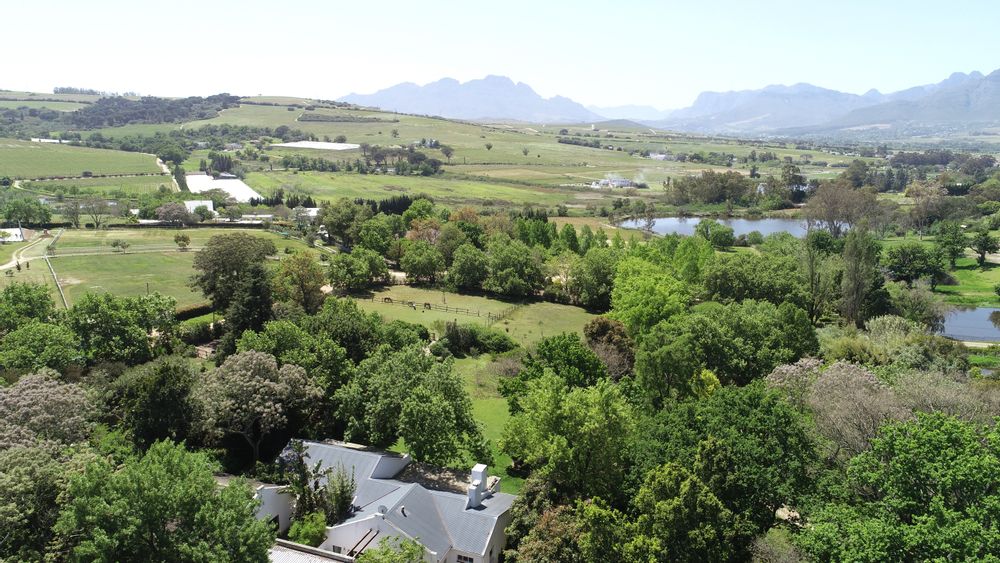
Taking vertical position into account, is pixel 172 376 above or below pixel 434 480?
above

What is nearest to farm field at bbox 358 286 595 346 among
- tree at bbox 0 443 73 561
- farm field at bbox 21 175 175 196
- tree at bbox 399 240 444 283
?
tree at bbox 399 240 444 283

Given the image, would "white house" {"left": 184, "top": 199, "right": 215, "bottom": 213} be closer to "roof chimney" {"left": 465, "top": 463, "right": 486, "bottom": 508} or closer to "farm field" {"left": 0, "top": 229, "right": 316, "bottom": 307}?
"farm field" {"left": 0, "top": 229, "right": 316, "bottom": 307}

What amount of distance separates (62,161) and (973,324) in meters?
159

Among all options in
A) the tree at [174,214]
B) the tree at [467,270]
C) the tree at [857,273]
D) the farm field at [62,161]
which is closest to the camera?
the tree at [857,273]

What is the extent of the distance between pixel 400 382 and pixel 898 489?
1916 centimetres

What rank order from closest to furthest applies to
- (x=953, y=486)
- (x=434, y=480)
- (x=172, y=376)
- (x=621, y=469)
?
(x=953, y=486), (x=621, y=469), (x=434, y=480), (x=172, y=376)

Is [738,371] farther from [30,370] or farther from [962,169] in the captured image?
[962,169]

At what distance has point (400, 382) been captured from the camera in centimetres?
2875

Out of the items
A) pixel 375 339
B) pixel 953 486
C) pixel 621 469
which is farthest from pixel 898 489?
pixel 375 339

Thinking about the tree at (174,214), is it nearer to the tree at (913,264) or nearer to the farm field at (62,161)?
the farm field at (62,161)

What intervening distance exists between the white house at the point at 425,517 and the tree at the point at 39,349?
1669 cm

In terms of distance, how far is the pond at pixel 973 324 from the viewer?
54.8m

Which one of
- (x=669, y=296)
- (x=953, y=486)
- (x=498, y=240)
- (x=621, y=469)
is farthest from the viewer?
(x=498, y=240)

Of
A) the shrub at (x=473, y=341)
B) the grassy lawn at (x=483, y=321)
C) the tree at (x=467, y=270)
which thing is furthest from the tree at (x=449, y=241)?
the shrub at (x=473, y=341)
